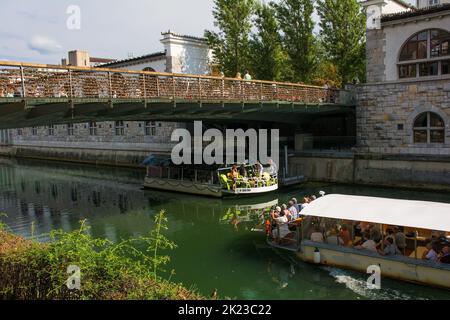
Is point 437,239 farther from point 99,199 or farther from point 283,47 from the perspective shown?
point 283,47

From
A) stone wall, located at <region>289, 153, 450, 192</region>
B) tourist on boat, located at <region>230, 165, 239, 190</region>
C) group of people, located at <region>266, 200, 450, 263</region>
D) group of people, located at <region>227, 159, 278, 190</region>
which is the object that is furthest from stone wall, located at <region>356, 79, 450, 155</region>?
group of people, located at <region>266, 200, 450, 263</region>

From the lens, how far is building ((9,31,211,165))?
131ft

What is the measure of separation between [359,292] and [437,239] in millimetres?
2708

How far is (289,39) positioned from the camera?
3675cm

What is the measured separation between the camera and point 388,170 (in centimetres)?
2741

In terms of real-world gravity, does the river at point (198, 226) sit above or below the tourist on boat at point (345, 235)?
below

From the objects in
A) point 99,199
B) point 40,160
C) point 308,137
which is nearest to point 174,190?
point 99,199

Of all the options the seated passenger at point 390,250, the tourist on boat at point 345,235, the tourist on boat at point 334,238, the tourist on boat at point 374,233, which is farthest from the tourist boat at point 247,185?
the seated passenger at point 390,250

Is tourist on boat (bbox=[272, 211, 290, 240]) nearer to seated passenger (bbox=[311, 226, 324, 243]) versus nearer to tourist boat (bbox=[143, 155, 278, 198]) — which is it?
seated passenger (bbox=[311, 226, 324, 243])

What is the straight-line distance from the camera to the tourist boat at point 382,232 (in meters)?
12.2

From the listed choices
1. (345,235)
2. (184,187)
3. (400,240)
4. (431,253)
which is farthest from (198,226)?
(431,253)

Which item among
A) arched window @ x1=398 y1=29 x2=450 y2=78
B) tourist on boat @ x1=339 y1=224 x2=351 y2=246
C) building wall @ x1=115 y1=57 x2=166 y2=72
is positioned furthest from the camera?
building wall @ x1=115 y1=57 x2=166 y2=72

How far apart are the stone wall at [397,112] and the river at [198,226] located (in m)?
3.08

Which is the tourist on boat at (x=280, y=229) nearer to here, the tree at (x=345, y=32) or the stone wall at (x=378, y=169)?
the stone wall at (x=378, y=169)
